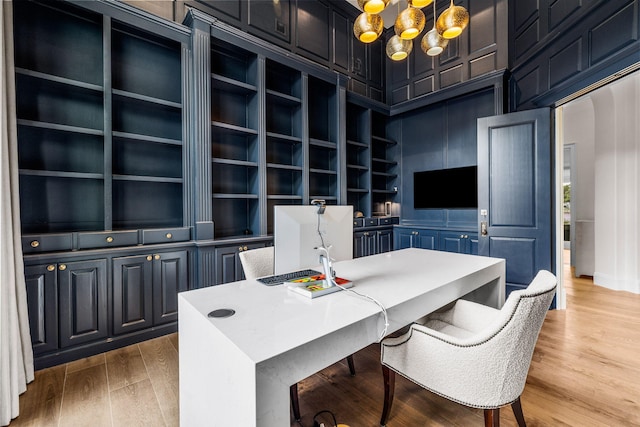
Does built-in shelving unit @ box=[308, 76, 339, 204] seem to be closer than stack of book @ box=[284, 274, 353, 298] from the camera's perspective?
No

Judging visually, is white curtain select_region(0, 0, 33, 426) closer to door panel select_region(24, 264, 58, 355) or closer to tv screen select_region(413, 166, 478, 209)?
door panel select_region(24, 264, 58, 355)

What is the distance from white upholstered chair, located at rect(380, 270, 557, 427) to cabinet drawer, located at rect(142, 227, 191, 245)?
2.20 m

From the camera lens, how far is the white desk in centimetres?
85

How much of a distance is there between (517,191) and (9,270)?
4.52 m

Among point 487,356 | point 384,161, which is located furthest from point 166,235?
point 384,161

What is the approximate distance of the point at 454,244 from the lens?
437 cm

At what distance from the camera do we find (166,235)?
2.64 m

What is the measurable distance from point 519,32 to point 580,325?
3.40 meters

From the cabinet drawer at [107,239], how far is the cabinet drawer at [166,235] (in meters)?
0.08

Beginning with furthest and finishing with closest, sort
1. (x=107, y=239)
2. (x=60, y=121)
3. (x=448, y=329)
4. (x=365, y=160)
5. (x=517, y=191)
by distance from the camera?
Result: (x=365, y=160)
(x=517, y=191)
(x=60, y=121)
(x=107, y=239)
(x=448, y=329)

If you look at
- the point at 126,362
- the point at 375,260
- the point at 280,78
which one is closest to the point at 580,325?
the point at 375,260

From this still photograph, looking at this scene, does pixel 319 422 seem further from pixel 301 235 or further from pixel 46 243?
pixel 46 243

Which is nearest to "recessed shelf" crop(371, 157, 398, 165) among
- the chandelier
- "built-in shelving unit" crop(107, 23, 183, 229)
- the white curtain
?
the chandelier

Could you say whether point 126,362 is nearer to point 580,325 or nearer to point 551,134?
point 580,325
